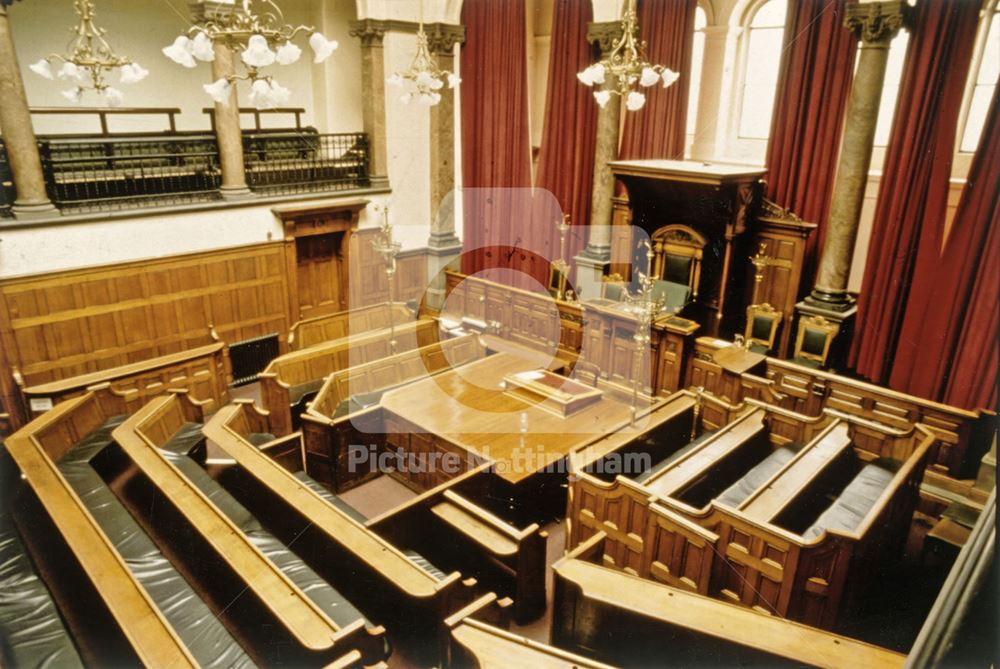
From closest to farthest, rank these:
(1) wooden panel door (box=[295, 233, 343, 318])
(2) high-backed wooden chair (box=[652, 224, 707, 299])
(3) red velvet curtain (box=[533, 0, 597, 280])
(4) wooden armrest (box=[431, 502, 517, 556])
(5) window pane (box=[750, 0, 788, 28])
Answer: (4) wooden armrest (box=[431, 502, 517, 556]) < (2) high-backed wooden chair (box=[652, 224, 707, 299]) < (5) window pane (box=[750, 0, 788, 28]) < (3) red velvet curtain (box=[533, 0, 597, 280]) < (1) wooden panel door (box=[295, 233, 343, 318])

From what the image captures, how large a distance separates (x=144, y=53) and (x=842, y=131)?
10193 millimetres

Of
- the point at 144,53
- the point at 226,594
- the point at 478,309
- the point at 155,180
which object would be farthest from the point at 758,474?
the point at 144,53

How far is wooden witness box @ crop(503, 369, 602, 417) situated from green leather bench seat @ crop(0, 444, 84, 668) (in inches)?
179

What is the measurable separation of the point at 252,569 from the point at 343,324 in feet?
16.7

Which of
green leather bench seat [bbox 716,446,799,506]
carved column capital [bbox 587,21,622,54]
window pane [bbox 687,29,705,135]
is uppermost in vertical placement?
carved column capital [bbox 587,21,622,54]

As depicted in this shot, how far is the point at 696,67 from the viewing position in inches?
373

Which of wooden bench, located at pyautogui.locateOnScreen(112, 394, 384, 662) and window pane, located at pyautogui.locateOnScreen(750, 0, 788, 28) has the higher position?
window pane, located at pyautogui.locateOnScreen(750, 0, 788, 28)

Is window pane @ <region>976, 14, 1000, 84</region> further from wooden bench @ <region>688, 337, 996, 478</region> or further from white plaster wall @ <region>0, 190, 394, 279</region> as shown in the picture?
white plaster wall @ <region>0, 190, 394, 279</region>

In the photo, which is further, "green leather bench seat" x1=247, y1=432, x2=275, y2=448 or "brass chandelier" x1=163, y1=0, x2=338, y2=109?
"green leather bench seat" x1=247, y1=432, x2=275, y2=448

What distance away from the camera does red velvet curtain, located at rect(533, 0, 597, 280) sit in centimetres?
979

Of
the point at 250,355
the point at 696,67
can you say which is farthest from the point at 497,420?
Answer: the point at 696,67

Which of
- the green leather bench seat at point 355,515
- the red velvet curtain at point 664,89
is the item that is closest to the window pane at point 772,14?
the red velvet curtain at point 664,89

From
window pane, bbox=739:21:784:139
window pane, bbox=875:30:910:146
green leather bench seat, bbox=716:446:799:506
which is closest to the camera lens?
green leather bench seat, bbox=716:446:799:506

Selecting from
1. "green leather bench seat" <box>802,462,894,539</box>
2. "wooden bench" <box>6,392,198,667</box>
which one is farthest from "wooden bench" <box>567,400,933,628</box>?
"wooden bench" <box>6,392,198,667</box>
